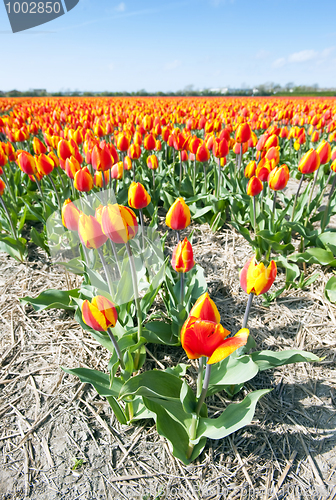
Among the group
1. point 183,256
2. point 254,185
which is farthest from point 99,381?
point 254,185

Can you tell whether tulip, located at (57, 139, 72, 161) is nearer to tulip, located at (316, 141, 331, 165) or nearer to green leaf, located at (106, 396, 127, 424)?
green leaf, located at (106, 396, 127, 424)

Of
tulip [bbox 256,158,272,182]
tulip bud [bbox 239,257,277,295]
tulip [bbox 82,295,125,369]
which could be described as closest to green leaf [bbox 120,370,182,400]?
tulip [bbox 82,295,125,369]

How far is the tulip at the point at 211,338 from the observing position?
1.00 meters

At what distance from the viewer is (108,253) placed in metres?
2.99

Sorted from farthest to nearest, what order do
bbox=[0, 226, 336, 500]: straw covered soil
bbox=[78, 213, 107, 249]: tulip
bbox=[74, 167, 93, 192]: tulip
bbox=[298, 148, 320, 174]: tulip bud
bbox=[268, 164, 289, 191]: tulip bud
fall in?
bbox=[298, 148, 320, 174]: tulip bud
bbox=[268, 164, 289, 191]: tulip bud
bbox=[74, 167, 93, 192]: tulip
bbox=[0, 226, 336, 500]: straw covered soil
bbox=[78, 213, 107, 249]: tulip

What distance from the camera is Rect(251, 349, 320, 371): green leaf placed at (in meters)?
1.56

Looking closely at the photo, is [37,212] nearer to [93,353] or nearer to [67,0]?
[93,353]

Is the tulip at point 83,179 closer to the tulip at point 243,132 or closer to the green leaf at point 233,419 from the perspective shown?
the green leaf at point 233,419

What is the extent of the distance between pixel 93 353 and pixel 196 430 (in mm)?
1053

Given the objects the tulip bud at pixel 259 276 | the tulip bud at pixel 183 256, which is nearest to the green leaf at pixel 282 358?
the tulip bud at pixel 259 276

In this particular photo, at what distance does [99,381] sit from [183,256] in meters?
0.88

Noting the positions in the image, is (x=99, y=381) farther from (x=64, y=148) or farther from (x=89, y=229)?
(x=64, y=148)

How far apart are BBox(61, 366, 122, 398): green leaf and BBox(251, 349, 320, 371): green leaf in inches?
31.9

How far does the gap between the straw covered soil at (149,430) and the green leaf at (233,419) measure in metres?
0.30
